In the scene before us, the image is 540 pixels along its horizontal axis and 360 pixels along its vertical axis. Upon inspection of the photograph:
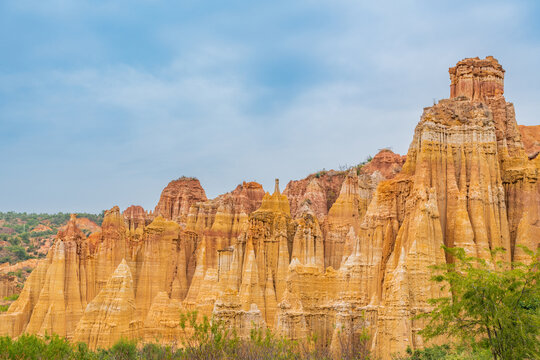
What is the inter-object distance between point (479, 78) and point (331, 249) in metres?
19.2

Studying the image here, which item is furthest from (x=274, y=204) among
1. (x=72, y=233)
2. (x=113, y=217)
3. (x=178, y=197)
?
(x=178, y=197)

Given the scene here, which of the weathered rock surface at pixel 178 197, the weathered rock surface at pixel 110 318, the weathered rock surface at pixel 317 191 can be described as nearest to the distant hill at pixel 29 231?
the weathered rock surface at pixel 178 197

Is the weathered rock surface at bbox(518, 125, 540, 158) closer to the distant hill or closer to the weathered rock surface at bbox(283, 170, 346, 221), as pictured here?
the weathered rock surface at bbox(283, 170, 346, 221)

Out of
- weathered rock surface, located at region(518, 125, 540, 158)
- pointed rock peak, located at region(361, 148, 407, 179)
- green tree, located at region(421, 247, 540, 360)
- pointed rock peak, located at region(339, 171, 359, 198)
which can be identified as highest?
pointed rock peak, located at region(361, 148, 407, 179)

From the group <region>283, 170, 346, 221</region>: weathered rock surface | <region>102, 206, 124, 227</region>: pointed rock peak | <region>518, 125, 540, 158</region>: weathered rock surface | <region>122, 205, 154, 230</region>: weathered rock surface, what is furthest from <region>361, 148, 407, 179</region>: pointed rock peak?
<region>102, 206, 124, 227</region>: pointed rock peak

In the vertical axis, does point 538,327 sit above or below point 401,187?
below

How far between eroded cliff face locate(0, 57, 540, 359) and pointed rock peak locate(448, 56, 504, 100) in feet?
0.25

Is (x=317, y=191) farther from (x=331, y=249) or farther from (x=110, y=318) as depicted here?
(x=110, y=318)

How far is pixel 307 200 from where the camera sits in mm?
57938

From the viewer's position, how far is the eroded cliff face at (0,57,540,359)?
29547 mm

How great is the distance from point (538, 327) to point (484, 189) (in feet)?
41.8

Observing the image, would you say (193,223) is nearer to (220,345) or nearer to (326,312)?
(326,312)

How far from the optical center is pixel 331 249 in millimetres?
Answer: 48250

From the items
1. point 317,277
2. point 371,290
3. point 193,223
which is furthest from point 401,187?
point 193,223
